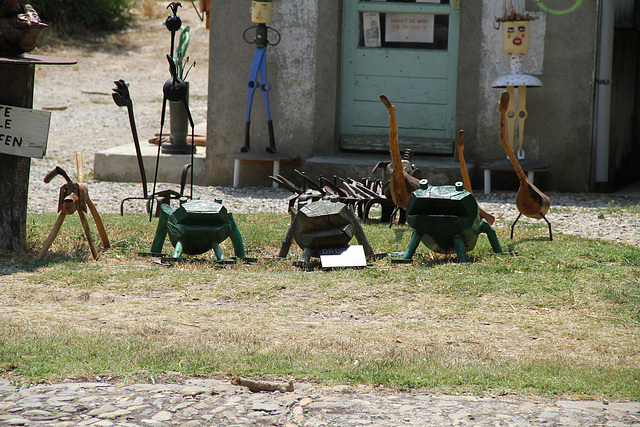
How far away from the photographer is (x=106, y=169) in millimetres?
11133

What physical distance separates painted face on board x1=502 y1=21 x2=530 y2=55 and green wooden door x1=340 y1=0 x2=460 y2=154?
2.97ft

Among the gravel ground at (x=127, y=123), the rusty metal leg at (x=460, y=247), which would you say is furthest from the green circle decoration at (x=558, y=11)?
the rusty metal leg at (x=460, y=247)

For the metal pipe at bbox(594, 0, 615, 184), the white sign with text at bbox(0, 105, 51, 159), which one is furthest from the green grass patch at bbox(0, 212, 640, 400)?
the metal pipe at bbox(594, 0, 615, 184)

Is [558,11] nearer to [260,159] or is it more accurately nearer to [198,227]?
[260,159]

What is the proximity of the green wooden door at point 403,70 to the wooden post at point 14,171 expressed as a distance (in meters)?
5.16

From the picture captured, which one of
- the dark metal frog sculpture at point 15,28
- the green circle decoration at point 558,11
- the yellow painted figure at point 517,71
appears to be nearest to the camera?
the dark metal frog sculpture at point 15,28

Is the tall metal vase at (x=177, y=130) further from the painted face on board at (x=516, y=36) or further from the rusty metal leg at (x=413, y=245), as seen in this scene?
the rusty metal leg at (x=413, y=245)

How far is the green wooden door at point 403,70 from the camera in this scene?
10828 mm

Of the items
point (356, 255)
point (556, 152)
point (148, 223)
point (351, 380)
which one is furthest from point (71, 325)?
point (556, 152)

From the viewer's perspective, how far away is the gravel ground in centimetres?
897

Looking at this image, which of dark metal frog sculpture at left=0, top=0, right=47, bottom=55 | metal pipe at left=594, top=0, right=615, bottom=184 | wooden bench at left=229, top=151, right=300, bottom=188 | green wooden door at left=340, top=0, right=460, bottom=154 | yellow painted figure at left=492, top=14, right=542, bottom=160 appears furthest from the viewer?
green wooden door at left=340, top=0, right=460, bottom=154

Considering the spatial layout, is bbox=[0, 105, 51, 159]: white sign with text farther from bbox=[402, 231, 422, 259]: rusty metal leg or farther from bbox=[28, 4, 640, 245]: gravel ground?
bbox=[402, 231, 422, 259]: rusty metal leg

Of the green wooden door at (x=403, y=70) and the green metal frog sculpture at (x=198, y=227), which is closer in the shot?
the green metal frog sculpture at (x=198, y=227)

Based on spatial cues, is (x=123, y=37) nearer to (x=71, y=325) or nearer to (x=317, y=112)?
(x=317, y=112)
